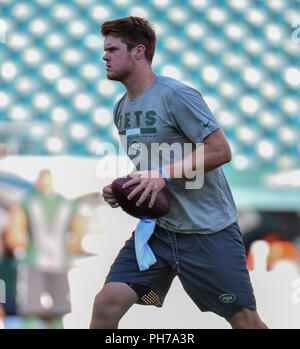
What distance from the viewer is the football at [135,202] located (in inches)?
54.0

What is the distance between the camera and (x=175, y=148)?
1.45 meters

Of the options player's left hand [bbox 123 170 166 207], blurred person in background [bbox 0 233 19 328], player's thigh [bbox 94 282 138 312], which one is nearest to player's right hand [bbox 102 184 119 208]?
player's left hand [bbox 123 170 166 207]

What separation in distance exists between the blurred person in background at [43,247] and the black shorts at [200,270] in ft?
3.72

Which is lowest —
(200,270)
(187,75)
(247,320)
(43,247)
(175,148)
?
(247,320)

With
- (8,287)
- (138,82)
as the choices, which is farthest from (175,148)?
(8,287)

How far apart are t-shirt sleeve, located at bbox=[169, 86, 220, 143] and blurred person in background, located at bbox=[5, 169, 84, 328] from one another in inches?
56.3

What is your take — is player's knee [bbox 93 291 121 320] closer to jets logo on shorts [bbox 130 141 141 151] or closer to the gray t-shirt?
the gray t-shirt

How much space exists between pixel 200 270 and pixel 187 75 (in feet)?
40.0

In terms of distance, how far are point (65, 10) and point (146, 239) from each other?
13155mm

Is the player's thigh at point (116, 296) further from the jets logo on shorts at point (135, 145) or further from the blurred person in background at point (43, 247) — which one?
the blurred person in background at point (43, 247)

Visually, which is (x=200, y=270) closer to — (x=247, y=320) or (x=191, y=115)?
(x=247, y=320)

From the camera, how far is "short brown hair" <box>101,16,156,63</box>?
1.51 metres

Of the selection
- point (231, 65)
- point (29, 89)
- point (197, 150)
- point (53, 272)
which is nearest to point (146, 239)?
point (197, 150)

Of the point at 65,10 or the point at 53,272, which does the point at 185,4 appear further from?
the point at 53,272
